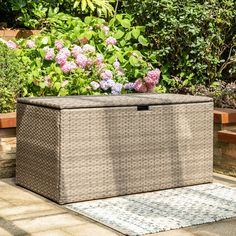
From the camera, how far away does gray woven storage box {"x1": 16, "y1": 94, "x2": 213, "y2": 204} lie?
15.6 ft

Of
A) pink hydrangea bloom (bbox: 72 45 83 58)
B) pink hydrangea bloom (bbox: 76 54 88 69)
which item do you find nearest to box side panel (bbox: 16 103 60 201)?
pink hydrangea bloom (bbox: 76 54 88 69)

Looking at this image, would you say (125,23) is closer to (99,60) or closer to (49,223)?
(99,60)

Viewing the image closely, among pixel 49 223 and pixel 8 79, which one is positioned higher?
pixel 8 79

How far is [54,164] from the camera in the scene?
477cm

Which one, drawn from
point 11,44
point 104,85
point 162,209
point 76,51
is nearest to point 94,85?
point 104,85

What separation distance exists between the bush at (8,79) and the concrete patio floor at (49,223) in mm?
1251

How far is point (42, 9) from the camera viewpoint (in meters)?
7.88

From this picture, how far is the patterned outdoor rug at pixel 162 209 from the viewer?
13.8ft

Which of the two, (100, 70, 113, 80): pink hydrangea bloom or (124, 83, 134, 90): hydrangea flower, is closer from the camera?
(100, 70, 113, 80): pink hydrangea bloom

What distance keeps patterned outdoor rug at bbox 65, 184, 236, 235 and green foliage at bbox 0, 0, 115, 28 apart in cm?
329

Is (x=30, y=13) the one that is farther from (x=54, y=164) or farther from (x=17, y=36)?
(x=54, y=164)

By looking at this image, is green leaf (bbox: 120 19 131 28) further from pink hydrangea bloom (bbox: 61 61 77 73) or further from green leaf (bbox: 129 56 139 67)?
pink hydrangea bloom (bbox: 61 61 77 73)

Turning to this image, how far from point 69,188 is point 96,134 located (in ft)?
1.40

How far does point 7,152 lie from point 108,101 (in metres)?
1.15
